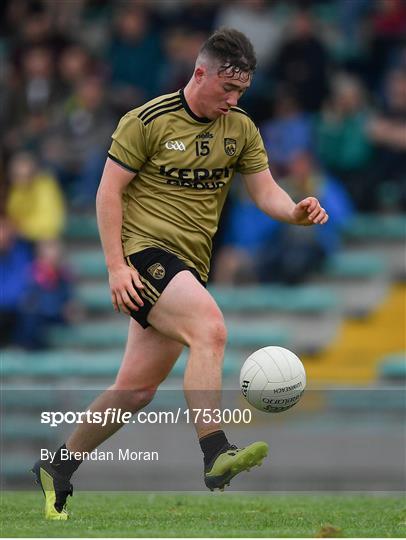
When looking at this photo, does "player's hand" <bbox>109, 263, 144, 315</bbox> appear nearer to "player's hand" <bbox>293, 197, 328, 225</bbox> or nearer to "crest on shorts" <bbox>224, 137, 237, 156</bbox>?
"crest on shorts" <bbox>224, 137, 237, 156</bbox>

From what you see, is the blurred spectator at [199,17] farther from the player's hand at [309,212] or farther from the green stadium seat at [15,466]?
the player's hand at [309,212]

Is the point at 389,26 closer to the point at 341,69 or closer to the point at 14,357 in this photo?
the point at 341,69

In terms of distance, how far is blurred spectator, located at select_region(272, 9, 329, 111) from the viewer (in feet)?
49.6

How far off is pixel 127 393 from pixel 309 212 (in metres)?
1.40

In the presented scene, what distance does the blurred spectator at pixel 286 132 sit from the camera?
48.4ft

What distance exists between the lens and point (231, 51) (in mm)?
7770

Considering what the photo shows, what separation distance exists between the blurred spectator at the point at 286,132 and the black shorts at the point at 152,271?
22.6ft

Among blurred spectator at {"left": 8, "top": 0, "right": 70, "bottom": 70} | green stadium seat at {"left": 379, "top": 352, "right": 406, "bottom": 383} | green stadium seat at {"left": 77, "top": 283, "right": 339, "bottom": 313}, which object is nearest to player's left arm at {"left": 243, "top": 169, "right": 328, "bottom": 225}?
green stadium seat at {"left": 379, "top": 352, "right": 406, "bottom": 383}

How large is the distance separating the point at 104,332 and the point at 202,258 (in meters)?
7.19

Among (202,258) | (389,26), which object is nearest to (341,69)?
(389,26)

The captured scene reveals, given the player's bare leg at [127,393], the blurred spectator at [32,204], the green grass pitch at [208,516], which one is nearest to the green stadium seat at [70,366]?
the blurred spectator at [32,204]

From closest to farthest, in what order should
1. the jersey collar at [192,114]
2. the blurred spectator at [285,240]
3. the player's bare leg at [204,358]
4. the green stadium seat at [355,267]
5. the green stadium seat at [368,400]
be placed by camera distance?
the player's bare leg at [204,358]
the jersey collar at [192,114]
the green stadium seat at [368,400]
the blurred spectator at [285,240]
the green stadium seat at [355,267]

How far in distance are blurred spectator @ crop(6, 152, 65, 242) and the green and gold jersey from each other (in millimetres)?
7178

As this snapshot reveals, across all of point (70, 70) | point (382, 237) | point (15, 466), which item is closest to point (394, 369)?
point (382, 237)
